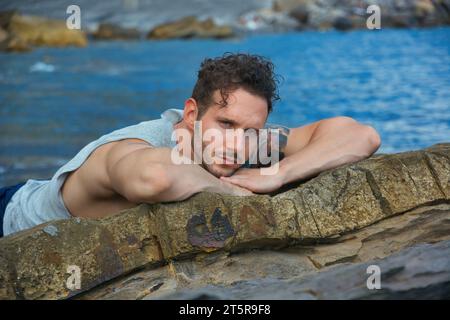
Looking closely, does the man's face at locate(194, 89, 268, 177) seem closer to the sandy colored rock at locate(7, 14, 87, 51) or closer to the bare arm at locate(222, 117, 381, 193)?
the bare arm at locate(222, 117, 381, 193)

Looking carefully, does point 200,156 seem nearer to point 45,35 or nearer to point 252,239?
point 252,239

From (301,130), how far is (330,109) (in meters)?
9.32

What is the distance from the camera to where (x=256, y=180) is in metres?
3.02

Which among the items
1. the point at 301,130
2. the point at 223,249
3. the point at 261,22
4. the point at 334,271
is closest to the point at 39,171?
the point at 301,130

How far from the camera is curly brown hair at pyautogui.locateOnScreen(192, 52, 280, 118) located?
116 inches

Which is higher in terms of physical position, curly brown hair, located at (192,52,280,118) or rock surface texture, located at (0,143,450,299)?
curly brown hair, located at (192,52,280,118)

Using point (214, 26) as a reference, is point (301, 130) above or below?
above

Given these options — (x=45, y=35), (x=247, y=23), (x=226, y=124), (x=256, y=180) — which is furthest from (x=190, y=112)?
(x=247, y=23)

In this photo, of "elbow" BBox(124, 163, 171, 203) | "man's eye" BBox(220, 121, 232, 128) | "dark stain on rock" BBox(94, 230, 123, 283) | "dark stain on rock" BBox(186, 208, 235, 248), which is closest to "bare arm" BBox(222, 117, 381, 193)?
"man's eye" BBox(220, 121, 232, 128)

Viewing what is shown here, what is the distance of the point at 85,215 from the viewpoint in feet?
9.98

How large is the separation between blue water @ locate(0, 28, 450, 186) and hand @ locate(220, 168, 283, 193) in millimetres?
5676

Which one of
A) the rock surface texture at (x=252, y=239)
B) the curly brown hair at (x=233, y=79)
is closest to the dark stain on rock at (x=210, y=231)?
the rock surface texture at (x=252, y=239)

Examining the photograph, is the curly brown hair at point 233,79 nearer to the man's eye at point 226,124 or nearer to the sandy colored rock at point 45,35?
the man's eye at point 226,124
